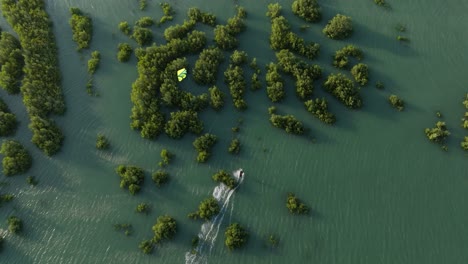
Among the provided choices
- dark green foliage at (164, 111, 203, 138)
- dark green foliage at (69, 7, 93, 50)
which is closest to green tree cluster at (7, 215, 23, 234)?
dark green foliage at (164, 111, 203, 138)

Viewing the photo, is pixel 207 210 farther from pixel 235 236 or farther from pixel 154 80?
pixel 154 80

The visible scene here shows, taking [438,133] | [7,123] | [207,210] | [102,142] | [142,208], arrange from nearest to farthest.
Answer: [207,210] → [142,208] → [438,133] → [102,142] → [7,123]

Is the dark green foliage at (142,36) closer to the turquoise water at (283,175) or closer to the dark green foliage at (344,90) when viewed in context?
the turquoise water at (283,175)

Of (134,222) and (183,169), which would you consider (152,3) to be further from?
(134,222)

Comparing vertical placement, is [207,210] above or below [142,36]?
below

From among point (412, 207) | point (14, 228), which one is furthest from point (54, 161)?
point (412, 207)

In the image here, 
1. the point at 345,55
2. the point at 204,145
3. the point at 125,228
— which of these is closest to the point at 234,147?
the point at 204,145
